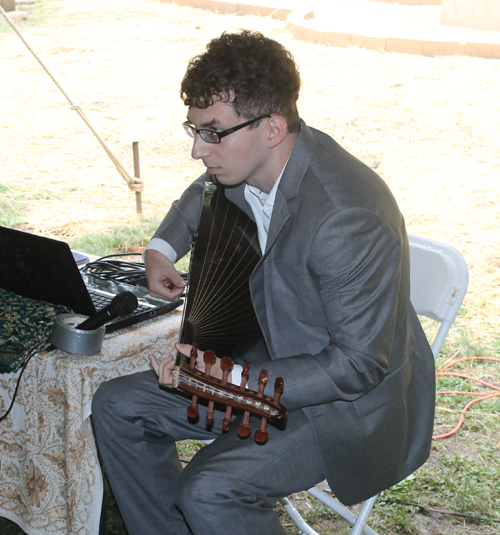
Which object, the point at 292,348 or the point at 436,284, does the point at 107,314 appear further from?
the point at 436,284

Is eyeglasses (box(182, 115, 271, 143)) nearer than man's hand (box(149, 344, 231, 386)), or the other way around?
man's hand (box(149, 344, 231, 386))

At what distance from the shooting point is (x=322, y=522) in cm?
217

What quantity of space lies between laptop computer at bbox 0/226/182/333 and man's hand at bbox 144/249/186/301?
24 millimetres

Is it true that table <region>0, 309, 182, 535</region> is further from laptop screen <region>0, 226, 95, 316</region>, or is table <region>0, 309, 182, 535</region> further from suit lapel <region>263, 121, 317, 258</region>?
suit lapel <region>263, 121, 317, 258</region>

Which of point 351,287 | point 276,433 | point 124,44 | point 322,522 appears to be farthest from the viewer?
point 124,44

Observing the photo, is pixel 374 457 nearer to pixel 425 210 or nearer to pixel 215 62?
pixel 215 62

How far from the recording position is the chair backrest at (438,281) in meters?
1.76

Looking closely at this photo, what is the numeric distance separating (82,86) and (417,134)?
4.10 m

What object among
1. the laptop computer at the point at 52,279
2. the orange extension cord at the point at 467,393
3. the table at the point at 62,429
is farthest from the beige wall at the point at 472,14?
the table at the point at 62,429

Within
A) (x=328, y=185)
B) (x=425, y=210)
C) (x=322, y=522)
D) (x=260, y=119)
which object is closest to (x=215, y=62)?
(x=260, y=119)

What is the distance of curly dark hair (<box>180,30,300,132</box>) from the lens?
1523 mm

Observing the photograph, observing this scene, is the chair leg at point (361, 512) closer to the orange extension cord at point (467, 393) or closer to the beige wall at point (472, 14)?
the orange extension cord at point (467, 393)

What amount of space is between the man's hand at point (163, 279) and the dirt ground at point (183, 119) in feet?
7.04

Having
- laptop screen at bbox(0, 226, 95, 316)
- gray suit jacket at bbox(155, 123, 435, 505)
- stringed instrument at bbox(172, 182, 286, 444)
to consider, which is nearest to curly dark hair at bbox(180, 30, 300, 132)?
gray suit jacket at bbox(155, 123, 435, 505)
